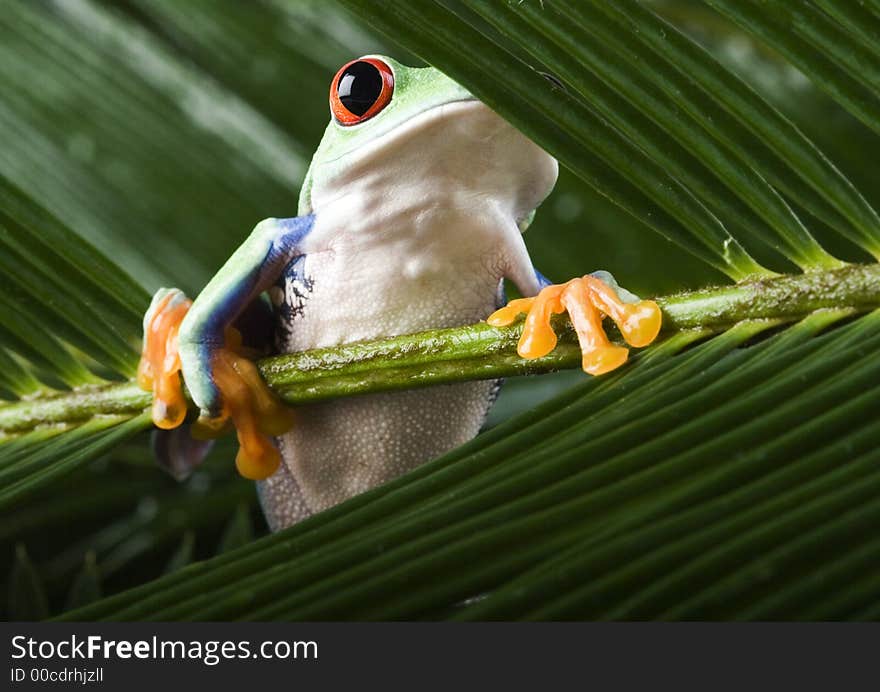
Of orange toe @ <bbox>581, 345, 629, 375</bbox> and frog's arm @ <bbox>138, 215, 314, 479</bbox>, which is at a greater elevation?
frog's arm @ <bbox>138, 215, 314, 479</bbox>

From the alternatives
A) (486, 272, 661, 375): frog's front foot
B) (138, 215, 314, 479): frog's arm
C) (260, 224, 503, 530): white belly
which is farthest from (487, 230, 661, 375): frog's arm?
(138, 215, 314, 479): frog's arm

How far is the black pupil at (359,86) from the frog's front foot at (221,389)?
0.30 meters

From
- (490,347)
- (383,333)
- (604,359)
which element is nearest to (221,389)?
(383,333)

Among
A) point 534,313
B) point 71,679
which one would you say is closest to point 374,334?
point 534,313

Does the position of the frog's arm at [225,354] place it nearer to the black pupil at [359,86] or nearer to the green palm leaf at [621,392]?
the green palm leaf at [621,392]

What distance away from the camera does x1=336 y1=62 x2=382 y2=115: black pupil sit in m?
1.13

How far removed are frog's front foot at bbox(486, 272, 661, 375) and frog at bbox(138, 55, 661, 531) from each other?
29mm

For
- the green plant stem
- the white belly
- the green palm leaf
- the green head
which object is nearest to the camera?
the green palm leaf

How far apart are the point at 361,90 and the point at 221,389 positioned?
1.17 feet

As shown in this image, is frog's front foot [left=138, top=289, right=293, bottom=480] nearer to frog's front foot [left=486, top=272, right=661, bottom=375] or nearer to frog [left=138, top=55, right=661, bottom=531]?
frog [left=138, top=55, right=661, bottom=531]

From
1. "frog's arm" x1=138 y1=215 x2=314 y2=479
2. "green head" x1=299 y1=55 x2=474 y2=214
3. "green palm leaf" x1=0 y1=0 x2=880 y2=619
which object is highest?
"green head" x1=299 y1=55 x2=474 y2=214

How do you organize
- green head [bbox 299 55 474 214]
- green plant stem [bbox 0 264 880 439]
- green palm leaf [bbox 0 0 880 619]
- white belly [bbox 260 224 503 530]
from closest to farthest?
green palm leaf [bbox 0 0 880 619] < green plant stem [bbox 0 264 880 439] < green head [bbox 299 55 474 214] < white belly [bbox 260 224 503 530]

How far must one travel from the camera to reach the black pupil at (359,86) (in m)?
1.13

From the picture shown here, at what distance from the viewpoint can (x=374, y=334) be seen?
1233 millimetres
